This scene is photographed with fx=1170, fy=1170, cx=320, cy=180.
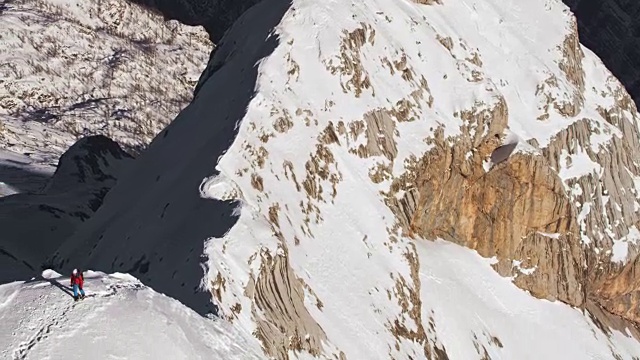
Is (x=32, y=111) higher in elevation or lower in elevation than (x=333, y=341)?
lower

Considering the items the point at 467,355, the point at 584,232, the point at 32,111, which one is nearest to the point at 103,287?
the point at 467,355

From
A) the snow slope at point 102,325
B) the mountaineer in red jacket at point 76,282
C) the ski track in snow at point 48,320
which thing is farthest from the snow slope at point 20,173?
the mountaineer in red jacket at point 76,282

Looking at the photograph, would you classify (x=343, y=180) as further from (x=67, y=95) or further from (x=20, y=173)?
(x=67, y=95)

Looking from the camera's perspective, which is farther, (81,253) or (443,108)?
(443,108)

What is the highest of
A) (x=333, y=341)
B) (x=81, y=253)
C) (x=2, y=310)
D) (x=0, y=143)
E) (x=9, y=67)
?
(x=2, y=310)

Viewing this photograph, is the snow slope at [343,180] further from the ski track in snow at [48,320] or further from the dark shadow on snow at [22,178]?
the dark shadow on snow at [22,178]

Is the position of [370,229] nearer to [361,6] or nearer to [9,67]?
[361,6]

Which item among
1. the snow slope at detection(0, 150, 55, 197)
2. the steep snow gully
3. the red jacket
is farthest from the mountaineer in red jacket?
the snow slope at detection(0, 150, 55, 197)
